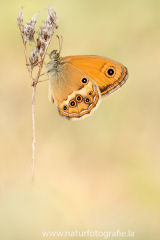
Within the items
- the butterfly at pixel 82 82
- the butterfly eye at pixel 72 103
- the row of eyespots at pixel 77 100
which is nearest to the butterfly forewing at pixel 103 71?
the butterfly at pixel 82 82

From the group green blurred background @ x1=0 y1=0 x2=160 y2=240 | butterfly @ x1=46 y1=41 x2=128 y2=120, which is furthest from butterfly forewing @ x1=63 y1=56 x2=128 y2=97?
green blurred background @ x1=0 y1=0 x2=160 y2=240

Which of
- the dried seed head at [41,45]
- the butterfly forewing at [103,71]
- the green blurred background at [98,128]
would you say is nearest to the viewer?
the dried seed head at [41,45]

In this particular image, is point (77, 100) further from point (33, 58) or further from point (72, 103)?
point (33, 58)

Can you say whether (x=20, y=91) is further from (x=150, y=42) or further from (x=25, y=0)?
(x=150, y=42)

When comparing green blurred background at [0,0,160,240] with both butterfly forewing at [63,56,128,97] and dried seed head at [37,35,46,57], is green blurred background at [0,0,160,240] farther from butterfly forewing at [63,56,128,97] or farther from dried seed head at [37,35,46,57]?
dried seed head at [37,35,46,57]

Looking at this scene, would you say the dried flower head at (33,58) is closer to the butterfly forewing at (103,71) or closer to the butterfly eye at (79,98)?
the butterfly forewing at (103,71)
